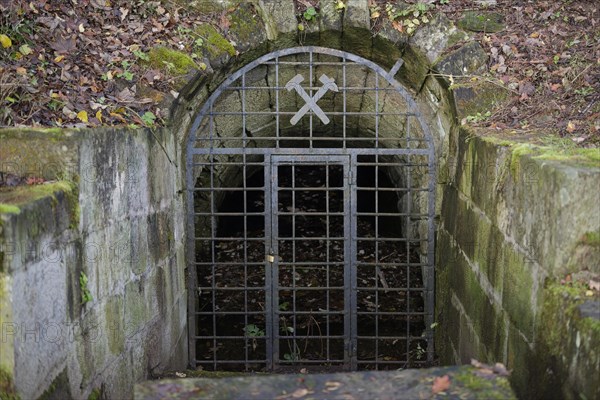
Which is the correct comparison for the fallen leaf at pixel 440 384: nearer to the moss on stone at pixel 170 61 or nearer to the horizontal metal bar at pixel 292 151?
the horizontal metal bar at pixel 292 151

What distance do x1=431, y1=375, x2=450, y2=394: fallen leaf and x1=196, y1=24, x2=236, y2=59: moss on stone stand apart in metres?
3.70

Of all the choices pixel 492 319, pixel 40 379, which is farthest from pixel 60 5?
pixel 492 319

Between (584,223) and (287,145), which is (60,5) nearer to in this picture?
(287,145)

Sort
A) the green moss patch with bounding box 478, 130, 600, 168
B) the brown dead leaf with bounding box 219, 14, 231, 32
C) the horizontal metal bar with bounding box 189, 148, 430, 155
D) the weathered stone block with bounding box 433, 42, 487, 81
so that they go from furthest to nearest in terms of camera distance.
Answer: the horizontal metal bar with bounding box 189, 148, 430, 155 → the brown dead leaf with bounding box 219, 14, 231, 32 → the weathered stone block with bounding box 433, 42, 487, 81 → the green moss patch with bounding box 478, 130, 600, 168

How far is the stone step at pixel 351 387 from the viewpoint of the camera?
266 centimetres

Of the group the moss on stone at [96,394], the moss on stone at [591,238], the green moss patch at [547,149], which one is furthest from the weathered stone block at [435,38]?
the moss on stone at [96,394]

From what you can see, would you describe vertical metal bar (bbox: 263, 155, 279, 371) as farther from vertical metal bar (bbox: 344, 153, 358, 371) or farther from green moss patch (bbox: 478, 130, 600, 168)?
green moss patch (bbox: 478, 130, 600, 168)

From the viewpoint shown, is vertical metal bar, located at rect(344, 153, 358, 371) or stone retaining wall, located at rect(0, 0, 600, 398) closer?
stone retaining wall, located at rect(0, 0, 600, 398)

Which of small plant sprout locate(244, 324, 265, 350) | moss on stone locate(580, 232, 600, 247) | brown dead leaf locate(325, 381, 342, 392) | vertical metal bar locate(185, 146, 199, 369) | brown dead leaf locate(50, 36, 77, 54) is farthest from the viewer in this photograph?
small plant sprout locate(244, 324, 265, 350)

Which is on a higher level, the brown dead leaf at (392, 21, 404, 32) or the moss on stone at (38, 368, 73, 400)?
the brown dead leaf at (392, 21, 404, 32)

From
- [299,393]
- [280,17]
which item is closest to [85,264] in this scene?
[299,393]

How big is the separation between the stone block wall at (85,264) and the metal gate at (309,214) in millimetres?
931

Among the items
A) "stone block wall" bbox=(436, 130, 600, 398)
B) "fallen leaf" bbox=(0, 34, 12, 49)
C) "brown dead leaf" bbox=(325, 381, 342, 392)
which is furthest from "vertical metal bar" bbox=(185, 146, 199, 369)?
"brown dead leaf" bbox=(325, 381, 342, 392)

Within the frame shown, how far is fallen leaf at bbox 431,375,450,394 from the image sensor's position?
8.75ft
